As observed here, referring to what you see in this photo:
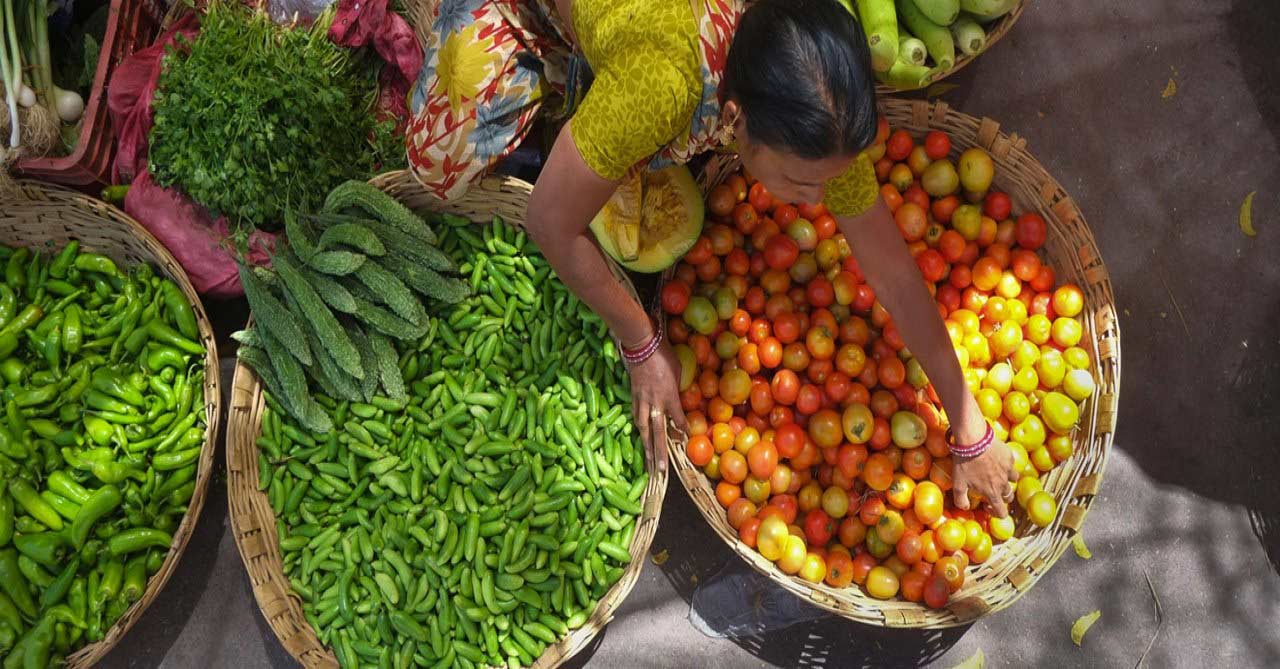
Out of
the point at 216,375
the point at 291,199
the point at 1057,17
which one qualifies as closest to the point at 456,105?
the point at 291,199

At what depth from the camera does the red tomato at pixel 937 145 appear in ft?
9.88

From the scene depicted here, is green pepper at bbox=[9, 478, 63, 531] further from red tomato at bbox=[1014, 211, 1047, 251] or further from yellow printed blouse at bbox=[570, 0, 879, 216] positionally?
red tomato at bbox=[1014, 211, 1047, 251]

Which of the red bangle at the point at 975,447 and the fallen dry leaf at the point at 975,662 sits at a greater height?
the red bangle at the point at 975,447

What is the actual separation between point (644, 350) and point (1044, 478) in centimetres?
147

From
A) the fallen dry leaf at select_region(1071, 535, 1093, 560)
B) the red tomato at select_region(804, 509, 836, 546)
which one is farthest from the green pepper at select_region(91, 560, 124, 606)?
the fallen dry leaf at select_region(1071, 535, 1093, 560)

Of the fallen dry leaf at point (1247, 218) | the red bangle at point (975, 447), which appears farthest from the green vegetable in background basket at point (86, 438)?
the fallen dry leaf at point (1247, 218)

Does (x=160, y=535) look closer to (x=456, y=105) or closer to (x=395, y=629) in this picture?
(x=395, y=629)

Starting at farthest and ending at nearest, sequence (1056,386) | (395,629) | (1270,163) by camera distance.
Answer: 1. (1270,163)
2. (1056,386)
3. (395,629)

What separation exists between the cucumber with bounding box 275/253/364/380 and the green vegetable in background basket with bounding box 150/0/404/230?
29cm

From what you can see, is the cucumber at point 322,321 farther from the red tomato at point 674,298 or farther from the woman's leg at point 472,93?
the red tomato at point 674,298

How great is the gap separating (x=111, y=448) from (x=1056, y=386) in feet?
10.5

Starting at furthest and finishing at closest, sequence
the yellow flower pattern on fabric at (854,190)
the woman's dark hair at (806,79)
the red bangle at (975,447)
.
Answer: the red bangle at (975,447)
the yellow flower pattern on fabric at (854,190)
the woman's dark hair at (806,79)

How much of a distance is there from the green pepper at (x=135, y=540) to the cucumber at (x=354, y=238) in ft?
3.55

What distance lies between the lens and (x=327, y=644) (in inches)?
108
